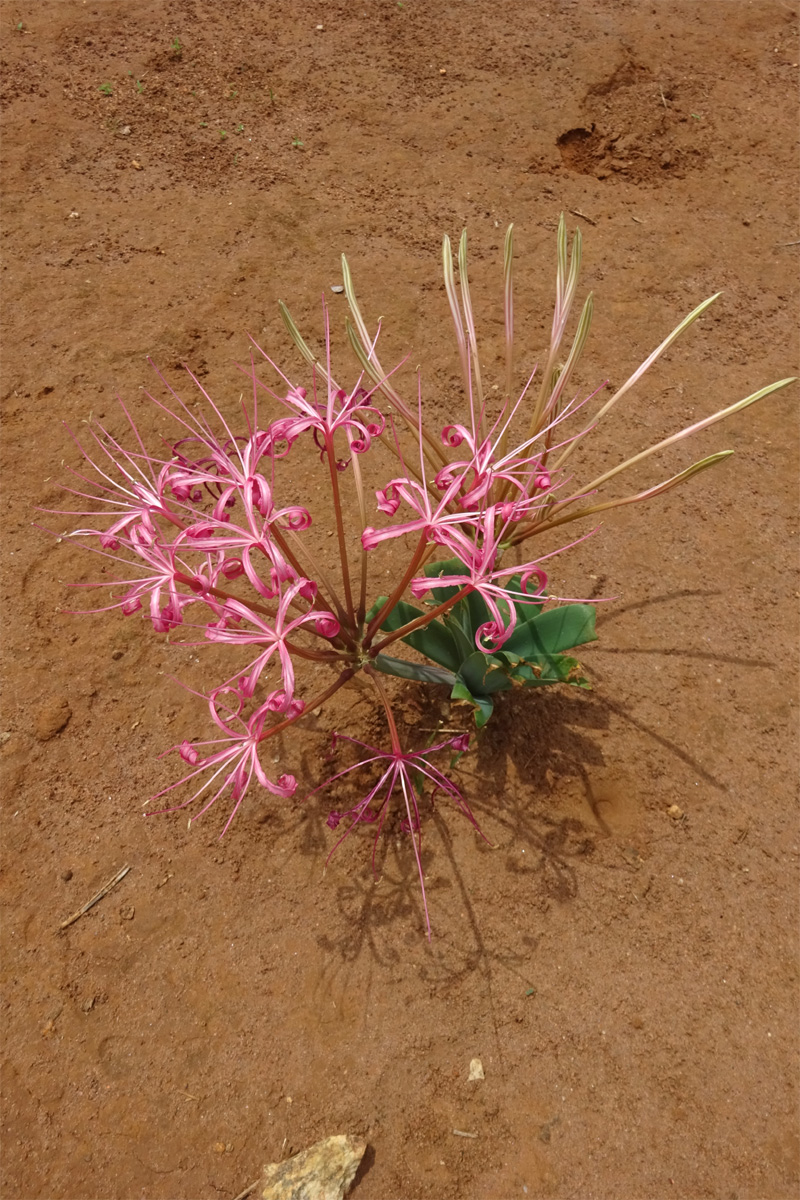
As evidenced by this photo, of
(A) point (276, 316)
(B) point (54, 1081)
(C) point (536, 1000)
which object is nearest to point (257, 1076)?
(B) point (54, 1081)

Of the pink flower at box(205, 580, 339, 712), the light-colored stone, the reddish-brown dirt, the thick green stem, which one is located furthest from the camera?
the reddish-brown dirt

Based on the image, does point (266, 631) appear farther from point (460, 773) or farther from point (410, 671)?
point (460, 773)

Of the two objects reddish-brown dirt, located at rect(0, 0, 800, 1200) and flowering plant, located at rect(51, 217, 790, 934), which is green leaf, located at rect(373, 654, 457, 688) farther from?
reddish-brown dirt, located at rect(0, 0, 800, 1200)

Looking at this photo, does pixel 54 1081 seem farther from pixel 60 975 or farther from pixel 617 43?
pixel 617 43

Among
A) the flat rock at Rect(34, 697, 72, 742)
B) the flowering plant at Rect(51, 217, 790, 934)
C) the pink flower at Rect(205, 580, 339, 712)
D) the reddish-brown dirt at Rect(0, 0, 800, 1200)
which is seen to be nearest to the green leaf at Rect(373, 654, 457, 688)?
the flowering plant at Rect(51, 217, 790, 934)

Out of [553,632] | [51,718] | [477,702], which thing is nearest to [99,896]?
[51,718]

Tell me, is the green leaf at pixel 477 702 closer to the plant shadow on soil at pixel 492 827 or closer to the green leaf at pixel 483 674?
the green leaf at pixel 483 674
